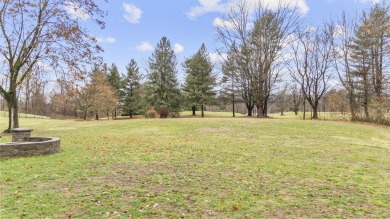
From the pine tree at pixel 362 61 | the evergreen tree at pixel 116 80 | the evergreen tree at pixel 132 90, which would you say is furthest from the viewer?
the evergreen tree at pixel 116 80

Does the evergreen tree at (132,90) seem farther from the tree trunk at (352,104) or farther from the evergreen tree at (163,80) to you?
the tree trunk at (352,104)

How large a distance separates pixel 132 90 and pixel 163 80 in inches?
317

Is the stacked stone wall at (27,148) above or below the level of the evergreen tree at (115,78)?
below

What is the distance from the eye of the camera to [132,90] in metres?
43.7

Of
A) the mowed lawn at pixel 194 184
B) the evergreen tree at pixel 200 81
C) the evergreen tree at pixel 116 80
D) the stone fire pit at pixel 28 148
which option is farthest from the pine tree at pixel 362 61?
the evergreen tree at pixel 116 80

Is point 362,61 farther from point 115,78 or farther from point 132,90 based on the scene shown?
point 115,78

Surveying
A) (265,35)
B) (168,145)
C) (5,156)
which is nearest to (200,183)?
(168,145)

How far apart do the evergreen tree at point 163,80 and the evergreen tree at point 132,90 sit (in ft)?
18.3

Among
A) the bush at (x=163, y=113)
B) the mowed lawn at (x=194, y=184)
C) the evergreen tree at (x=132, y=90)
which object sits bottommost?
the mowed lawn at (x=194, y=184)

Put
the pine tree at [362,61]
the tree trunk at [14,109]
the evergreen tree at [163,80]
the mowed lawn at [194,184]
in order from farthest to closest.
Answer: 1. the evergreen tree at [163,80]
2. the pine tree at [362,61]
3. the tree trunk at [14,109]
4. the mowed lawn at [194,184]

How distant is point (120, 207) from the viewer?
14.8 feet

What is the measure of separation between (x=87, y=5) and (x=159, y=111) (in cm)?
1923

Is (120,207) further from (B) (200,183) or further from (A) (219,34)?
(A) (219,34)

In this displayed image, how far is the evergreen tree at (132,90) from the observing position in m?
42.7
